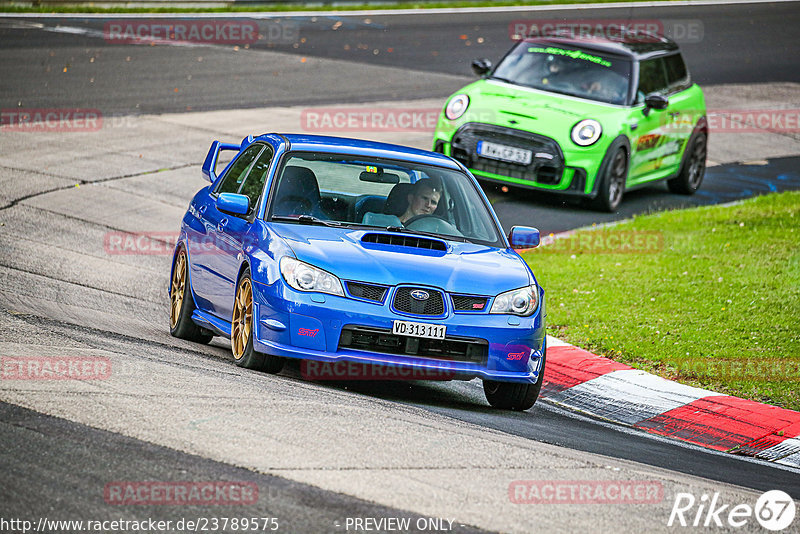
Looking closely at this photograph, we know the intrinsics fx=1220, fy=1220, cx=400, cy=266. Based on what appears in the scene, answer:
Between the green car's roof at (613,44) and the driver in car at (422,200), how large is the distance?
8238mm

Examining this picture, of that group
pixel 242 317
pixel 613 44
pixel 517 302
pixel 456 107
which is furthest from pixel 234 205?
pixel 613 44

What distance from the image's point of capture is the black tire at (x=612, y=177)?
1498 cm

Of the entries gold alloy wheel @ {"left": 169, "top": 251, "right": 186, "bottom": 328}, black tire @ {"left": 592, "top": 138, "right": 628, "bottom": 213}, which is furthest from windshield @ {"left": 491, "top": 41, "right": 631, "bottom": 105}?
gold alloy wheel @ {"left": 169, "top": 251, "right": 186, "bottom": 328}

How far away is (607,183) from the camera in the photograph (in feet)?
49.4

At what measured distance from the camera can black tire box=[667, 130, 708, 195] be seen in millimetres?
17281

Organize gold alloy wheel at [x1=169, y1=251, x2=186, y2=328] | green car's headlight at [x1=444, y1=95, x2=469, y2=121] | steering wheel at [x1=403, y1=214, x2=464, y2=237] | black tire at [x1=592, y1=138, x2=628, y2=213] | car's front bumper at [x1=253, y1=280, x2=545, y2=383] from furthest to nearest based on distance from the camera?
1. green car's headlight at [x1=444, y1=95, x2=469, y2=121]
2. black tire at [x1=592, y1=138, x2=628, y2=213]
3. gold alloy wheel at [x1=169, y1=251, x2=186, y2=328]
4. steering wheel at [x1=403, y1=214, x2=464, y2=237]
5. car's front bumper at [x1=253, y1=280, x2=545, y2=383]

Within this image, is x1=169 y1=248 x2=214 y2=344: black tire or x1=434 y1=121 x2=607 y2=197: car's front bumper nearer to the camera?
x1=169 y1=248 x2=214 y2=344: black tire

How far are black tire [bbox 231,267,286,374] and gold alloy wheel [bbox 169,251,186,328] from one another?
4.09ft

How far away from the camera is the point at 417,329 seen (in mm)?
7277

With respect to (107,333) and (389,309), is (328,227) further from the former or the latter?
(107,333)

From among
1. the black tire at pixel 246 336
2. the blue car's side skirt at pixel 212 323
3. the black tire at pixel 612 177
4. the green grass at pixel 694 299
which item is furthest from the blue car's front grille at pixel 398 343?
the black tire at pixel 612 177

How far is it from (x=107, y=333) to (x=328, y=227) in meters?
1.72

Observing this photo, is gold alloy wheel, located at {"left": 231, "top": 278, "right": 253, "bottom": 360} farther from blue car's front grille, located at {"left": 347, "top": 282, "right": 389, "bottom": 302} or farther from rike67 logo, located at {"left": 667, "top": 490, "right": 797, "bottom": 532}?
rike67 logo, located at {"left": 667, "top": 490, "right": 797, "bottom": 532}

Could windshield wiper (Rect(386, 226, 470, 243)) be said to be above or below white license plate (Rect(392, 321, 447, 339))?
above
